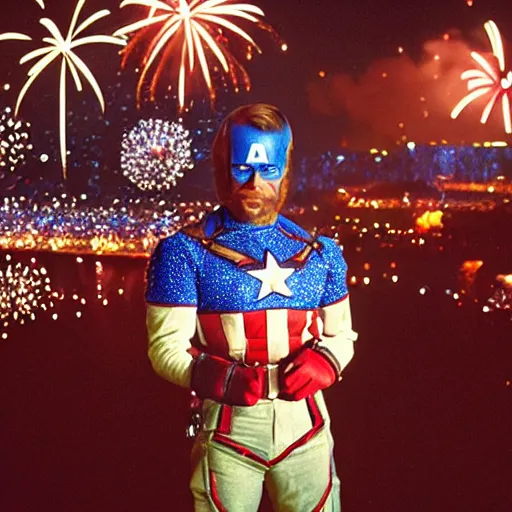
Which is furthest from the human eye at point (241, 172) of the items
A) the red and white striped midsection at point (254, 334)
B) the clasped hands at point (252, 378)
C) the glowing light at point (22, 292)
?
the glowing light at point (22, 292)

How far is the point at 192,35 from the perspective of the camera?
19.5 feet

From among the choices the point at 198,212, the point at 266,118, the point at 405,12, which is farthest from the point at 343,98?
the point at 266,118

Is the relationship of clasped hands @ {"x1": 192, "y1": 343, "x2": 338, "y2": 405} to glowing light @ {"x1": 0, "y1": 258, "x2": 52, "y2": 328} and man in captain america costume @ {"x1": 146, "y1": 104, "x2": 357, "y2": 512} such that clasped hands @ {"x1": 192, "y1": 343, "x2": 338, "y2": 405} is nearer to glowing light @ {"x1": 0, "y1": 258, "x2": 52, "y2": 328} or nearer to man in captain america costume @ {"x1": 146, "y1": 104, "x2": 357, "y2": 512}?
man in captain america costume @ {"x1": 146, "y1": 104, "x2": 357, "y2": 512}

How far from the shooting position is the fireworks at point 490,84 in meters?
6.03

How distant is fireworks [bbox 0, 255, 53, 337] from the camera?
720 centimetres

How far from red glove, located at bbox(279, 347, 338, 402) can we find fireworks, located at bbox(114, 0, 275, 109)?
3.68 m

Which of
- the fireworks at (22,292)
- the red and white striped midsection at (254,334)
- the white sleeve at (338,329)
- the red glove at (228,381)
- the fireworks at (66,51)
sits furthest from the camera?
the fireworks at (22,292)

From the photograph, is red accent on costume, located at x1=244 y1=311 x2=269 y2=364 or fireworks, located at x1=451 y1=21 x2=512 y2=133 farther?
fireworks, located at x1=451 y1=21 x2=512 y2=133

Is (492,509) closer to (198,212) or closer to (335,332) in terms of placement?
(335,332)

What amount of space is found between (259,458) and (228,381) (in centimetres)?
25

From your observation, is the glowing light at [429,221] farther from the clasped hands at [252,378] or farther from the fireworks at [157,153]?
the clasped hands at [252,378]

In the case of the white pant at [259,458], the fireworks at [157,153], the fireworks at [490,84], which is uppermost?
the fireworks at [490,84]

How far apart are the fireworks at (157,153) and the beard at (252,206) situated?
12.5 ft

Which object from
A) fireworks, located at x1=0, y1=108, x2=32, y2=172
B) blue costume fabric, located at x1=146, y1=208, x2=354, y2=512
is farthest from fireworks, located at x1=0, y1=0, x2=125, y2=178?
blue costume fabric, located at x1=146, y1=208, x2=354, y2=512
